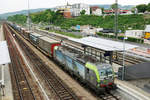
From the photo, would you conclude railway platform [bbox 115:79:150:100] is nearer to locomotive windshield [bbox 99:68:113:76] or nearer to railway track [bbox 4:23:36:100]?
locomotive windshield [bbox 99:68:113:76]

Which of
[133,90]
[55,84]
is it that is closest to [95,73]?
[133,90]

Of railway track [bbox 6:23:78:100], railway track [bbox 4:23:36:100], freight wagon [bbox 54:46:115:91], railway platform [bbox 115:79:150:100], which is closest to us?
freight wagon [bbox 54:46:115:91]

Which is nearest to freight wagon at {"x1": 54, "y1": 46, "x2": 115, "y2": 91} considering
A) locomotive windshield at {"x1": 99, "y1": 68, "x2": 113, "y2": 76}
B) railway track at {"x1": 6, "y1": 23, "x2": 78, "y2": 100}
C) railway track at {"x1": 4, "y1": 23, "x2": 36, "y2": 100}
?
locomotive windshield at {"x1": 99, "y1": 68, "x2": 113, "y2": 76}

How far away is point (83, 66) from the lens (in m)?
19.4

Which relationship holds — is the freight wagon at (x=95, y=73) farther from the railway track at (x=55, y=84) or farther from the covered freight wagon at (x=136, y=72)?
the covered freight wagon at (x=136, y=72)

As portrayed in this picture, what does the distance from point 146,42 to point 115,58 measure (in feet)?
59.3

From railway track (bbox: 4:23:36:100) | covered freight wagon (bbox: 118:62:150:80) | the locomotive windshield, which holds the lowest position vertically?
railway track (bbox: 4:23:36:100)

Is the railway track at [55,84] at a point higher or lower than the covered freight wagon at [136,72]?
lower

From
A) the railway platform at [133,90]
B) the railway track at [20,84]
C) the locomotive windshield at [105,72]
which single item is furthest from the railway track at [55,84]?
the railway platform at [133,90]

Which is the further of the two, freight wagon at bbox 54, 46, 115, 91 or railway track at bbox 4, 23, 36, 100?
railway track at bbox 4, 23, 36, 100

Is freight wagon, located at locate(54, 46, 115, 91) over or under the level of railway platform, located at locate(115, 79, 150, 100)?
over

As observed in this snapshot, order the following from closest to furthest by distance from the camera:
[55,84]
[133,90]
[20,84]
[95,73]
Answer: [95,73] < [133,90] < [55,84] < [20,84]

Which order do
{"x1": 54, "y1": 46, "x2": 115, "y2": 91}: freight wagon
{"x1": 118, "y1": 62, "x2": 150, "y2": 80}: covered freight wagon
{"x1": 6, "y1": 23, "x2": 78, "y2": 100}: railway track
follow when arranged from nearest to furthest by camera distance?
{"x1": 54, "y1": 46, "x2": 115, "y2": 91}: freight wagon < {"x1": 6, "y1": 23, "x2": 78, "y2": 100}: railway track < {"x1": 118, "y1": 62, "x2": 150, "y2": 80}: covered freight wagon

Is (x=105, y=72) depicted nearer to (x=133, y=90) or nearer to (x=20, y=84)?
(x=133, y=90)
